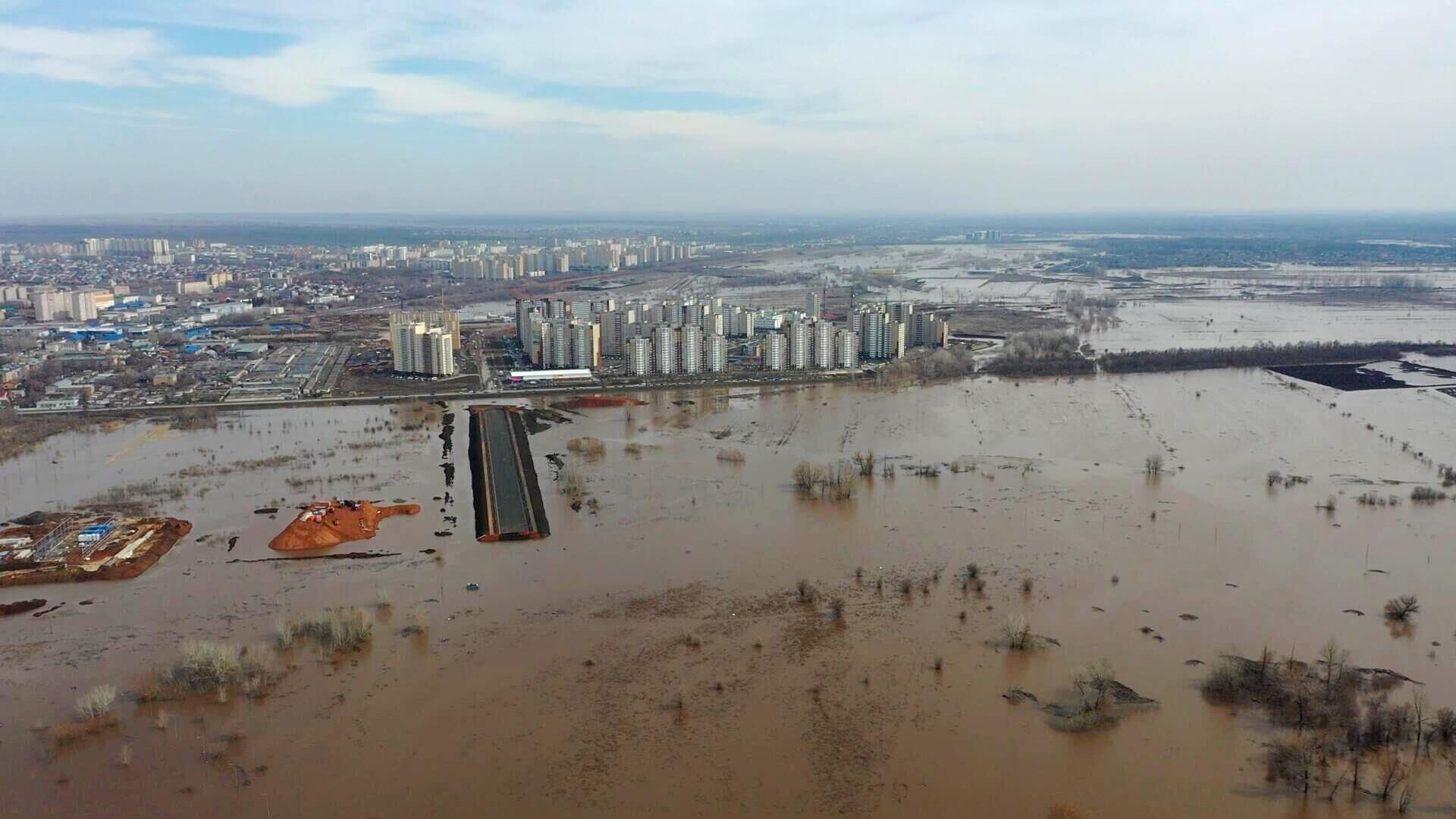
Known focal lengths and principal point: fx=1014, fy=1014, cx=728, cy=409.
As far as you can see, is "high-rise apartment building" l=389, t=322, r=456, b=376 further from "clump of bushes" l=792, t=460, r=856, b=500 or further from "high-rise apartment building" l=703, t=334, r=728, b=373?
"clump of bushes" l=792, t=460, r=856, b=500

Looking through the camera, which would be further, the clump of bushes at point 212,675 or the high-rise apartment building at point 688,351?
the high-rise apartment building at point 688,351

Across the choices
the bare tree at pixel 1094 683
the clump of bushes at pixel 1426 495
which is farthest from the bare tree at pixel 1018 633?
the clump of bushes at pixel 1426 495

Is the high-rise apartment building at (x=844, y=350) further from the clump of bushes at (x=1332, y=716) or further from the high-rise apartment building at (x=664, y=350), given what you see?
the clump of bushes at (x=1332, y=716)

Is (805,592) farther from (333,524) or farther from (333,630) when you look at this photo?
(333,524)

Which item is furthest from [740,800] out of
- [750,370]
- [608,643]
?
[750,370]

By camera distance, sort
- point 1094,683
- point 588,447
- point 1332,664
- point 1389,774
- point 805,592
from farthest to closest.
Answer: point 588,447
point 805,592
point 1332,664
point 1094,683
point 1389,774

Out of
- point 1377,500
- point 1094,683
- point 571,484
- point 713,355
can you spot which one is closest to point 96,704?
point 571,484
